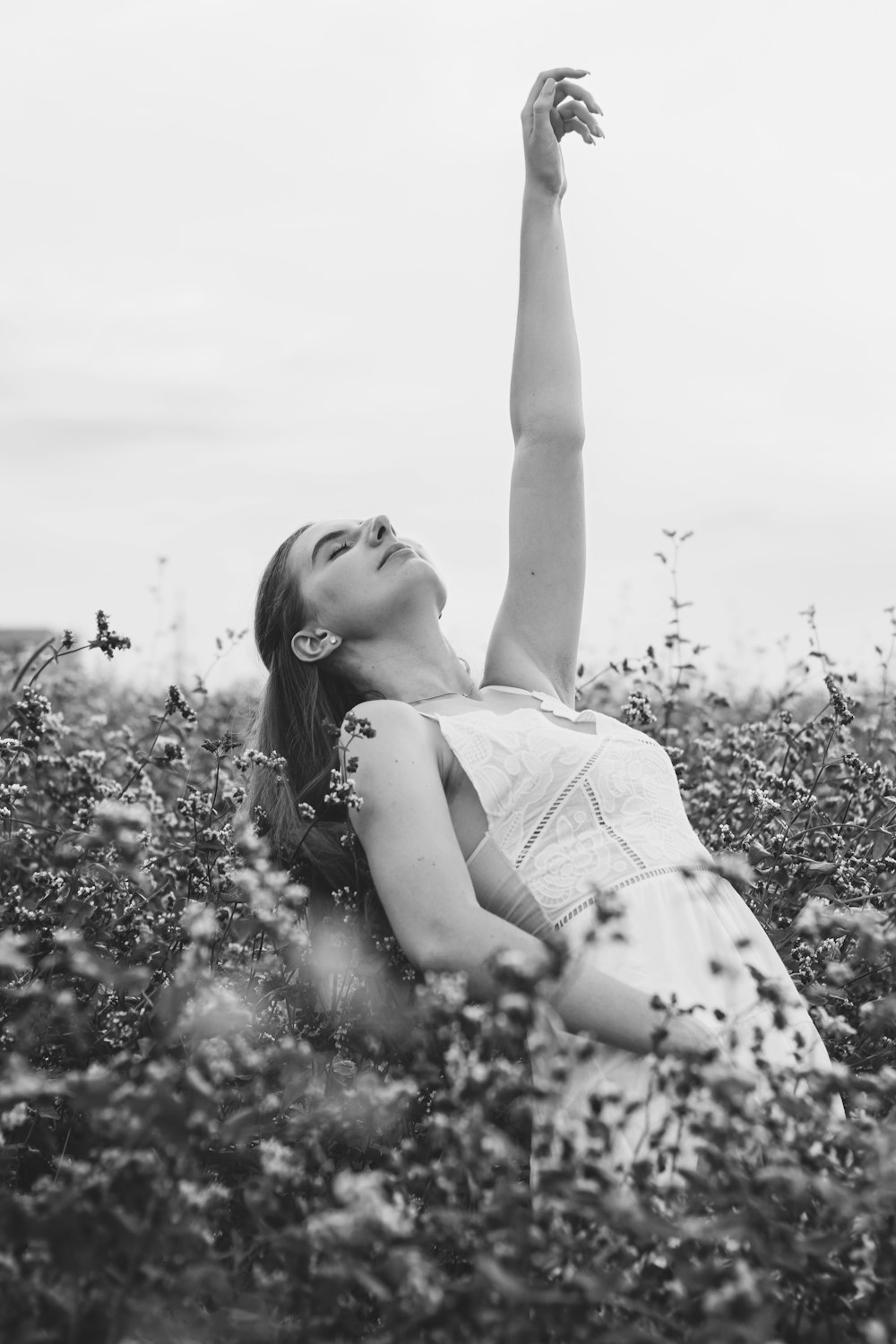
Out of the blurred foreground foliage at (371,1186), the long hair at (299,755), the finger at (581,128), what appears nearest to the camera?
the blurred foreground foliage at (371,1186)

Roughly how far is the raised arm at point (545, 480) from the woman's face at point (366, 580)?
10.2 inches

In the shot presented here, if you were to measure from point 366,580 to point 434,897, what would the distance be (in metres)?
1.12

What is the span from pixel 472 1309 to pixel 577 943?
117cm

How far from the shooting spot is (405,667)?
3.32 meters

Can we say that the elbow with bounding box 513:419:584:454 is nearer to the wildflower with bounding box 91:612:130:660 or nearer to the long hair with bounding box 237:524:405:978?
the long hair with bounding box 237:524:405:978

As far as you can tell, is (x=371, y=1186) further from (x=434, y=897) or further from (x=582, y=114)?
(x=582, y=114)

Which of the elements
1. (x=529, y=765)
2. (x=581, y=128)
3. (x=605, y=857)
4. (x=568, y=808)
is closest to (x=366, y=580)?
(x=529, y=765)

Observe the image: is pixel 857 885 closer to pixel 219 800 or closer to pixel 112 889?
pixel 219 800

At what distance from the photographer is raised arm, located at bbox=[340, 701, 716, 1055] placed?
7.48 ft

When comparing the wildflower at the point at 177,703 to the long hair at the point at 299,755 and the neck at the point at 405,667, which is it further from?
the neck at the point at 405,667

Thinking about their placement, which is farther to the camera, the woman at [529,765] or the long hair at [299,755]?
the long hair at [299,755]

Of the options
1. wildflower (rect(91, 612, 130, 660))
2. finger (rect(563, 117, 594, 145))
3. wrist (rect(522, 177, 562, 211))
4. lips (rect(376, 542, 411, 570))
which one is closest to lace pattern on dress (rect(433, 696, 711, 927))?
lips (rect(376, 542, 411, 570))

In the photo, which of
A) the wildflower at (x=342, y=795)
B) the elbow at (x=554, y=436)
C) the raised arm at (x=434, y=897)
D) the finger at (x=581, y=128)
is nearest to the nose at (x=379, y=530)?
the elbow at (x=554, y=436)

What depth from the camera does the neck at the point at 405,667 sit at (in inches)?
130
